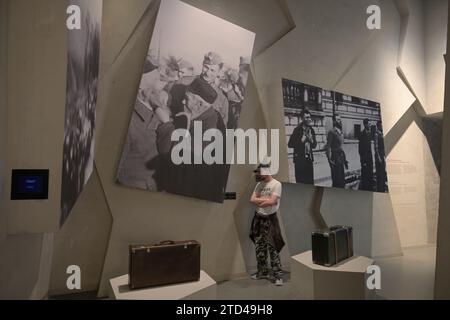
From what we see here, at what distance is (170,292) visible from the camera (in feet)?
7.07

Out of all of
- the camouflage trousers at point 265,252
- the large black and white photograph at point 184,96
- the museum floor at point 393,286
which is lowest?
the museum floor at point 393,286

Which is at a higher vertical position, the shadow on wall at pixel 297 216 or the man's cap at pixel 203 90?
the man's cap at pixel 203 90

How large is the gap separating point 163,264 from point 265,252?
5.09ft

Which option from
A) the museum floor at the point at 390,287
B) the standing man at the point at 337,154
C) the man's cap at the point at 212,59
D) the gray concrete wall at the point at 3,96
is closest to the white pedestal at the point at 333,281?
the museum floor at the point at 390,287

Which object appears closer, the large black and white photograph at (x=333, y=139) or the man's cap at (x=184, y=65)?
the man's cap at (x=184, y=65)

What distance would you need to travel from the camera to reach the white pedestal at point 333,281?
7.98ft

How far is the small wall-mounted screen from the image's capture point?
1.73 meters

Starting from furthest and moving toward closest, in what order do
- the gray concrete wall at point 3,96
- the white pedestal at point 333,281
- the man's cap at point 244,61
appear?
the man's cap at point 244,61 → the white pedestal at point 333,281 → the gray concrete wall at point 3,96

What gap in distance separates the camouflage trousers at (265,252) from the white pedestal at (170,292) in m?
1.23

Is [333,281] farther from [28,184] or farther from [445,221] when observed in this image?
[28,184]

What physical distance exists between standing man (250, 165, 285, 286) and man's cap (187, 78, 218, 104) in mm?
Result: 1017

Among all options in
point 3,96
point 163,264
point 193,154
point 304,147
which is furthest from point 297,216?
point 3,96

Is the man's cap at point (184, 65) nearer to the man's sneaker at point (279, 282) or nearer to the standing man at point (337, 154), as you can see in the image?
the standing man at point (337, 154)

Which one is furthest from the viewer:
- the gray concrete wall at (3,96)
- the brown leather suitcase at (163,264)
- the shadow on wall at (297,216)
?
the shadow on wall at (297,216)
